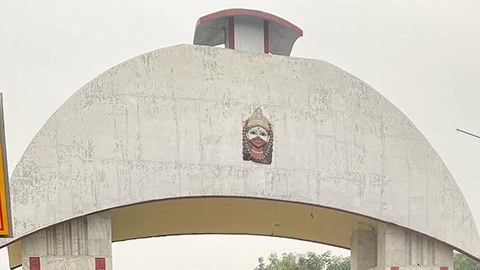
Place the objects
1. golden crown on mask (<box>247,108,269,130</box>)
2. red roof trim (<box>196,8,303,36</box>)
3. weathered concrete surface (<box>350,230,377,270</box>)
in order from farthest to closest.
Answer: weathered concrete surface (<box>350,230,377,270</box>)
red roof trim (<box>196,8,303,36</box>)
golden crown on mask (<box>247,108,269,130</box>)

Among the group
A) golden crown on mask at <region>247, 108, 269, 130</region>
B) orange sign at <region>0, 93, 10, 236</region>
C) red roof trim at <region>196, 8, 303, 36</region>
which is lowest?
orange sign at <region>0, 93, 10, 236</region>

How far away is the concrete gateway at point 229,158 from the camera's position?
13.3 meters

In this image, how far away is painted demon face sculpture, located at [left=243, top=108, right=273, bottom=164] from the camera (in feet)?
47.7

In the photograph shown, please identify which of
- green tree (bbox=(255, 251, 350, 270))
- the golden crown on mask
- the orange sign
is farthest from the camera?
green tree (bbox=(255, 251, 350, 270))

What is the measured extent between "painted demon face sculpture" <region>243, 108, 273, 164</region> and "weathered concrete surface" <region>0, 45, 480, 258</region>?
6.2 inches

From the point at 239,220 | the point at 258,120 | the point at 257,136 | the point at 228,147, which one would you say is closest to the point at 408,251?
the point at 239,220

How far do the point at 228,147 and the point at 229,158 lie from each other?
26 cm

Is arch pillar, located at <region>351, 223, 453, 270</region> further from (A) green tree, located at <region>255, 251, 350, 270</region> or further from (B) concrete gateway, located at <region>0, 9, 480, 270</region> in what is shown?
(A) green tree, located at <region>255, 251, 350, 270</region>

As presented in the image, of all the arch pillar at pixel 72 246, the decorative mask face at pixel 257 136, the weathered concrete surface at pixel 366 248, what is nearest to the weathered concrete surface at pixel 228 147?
the decorative mask face at pixel 257 136

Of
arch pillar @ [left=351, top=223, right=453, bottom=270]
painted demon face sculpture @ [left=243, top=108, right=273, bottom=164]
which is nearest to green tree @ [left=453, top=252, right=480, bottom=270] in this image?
arch pillar @ [left=351, top=223, right=453, bottom=270]

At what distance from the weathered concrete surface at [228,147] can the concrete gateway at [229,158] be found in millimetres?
26

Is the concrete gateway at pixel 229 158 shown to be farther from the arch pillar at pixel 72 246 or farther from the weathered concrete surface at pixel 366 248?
the weathered concrete surface at pixel 366 248

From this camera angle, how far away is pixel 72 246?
13.5m

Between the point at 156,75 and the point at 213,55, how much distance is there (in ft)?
4.94
